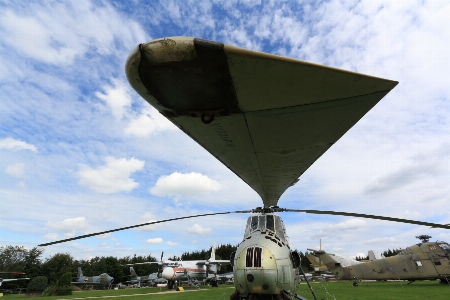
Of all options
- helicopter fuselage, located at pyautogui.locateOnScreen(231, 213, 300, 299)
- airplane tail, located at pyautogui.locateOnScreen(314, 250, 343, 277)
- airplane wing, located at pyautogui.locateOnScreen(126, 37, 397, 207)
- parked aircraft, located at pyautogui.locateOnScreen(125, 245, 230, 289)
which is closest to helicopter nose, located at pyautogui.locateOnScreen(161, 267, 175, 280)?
Result: parked aircraft, located at pyautogui.locateOnScreen(125, 245, 230, 289)

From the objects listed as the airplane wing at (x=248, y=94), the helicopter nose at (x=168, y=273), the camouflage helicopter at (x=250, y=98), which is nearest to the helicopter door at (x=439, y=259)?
the camouflage helicopter at (x=250, y=98)

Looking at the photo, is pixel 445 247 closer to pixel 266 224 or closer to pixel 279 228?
pixel 279 228

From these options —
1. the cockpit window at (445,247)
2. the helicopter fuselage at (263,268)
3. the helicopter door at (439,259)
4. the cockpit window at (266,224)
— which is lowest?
the helicopter fuselage at (263,268)

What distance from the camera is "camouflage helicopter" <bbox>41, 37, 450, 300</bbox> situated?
1.81 metres

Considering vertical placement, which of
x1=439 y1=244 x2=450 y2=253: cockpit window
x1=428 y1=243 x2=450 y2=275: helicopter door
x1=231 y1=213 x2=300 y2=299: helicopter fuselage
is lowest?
x1=231 y1=213 x2=300 y2=299: helicopter fuselage

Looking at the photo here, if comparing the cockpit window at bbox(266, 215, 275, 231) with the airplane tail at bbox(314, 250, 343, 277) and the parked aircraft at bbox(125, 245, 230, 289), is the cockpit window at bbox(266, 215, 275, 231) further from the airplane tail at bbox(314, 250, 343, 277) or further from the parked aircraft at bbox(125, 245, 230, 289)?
the parked aircraft at bbox(125, 245, 230, 289)

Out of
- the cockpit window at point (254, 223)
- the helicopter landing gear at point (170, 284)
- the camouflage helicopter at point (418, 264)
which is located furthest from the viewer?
the helicopter landing gear at point (170, 284)

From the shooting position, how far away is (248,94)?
2.26 meters

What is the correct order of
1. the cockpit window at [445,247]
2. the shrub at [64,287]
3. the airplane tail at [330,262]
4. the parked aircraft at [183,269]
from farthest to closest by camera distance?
the parked aircraft at [183,269], the shrub at [64,287], the airplane tail at [330,262], the cockpit window at [445,247]

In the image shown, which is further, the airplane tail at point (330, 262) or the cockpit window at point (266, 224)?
the airplane tail at point (330, 262)

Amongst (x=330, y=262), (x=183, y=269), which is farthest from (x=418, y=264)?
(x=183, y=269)

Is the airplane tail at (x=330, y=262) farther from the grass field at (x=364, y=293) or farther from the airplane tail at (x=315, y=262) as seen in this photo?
the airplane tail at (x=315, y=262)

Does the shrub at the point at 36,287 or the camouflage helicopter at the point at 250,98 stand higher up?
the shrub at the point at 36,287

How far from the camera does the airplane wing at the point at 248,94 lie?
1809 millimetres
